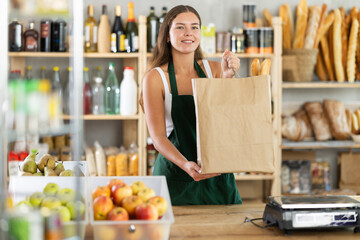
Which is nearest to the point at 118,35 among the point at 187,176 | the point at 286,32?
the point at 286,32

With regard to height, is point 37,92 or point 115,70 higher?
point 115,70

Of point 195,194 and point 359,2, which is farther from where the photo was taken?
point 359,2

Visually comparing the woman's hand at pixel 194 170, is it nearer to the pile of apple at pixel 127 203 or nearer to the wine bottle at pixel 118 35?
the pile of apple at pixel 127 203

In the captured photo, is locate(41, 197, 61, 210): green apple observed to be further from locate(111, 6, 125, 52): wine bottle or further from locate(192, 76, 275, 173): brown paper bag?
locate(111, 6, 125, 52): wine bottle

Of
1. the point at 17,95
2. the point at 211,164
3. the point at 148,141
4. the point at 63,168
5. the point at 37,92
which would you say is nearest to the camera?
the point at 17,95

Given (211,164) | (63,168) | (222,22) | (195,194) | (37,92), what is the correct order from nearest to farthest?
1. (37,92)
2. (211,164)
3. (63,168)
4. (195,194)
5. (222,22)

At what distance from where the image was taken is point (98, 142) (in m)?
4.07

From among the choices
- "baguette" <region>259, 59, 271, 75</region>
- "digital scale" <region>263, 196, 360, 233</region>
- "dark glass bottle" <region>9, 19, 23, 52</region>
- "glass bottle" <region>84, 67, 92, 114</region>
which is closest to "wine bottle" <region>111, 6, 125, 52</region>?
"glass bottle" <region>84, 67, 92, 114</region>

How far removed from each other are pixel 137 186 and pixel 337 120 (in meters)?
2.79

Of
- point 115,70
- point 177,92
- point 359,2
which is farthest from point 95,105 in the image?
point 359,2

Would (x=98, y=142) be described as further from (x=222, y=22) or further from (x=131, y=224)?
(x=131, y=224)

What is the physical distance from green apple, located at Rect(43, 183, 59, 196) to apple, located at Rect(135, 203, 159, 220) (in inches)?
9.8

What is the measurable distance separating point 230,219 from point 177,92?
0.74 meters

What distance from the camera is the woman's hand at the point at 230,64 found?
2061 millimetres
